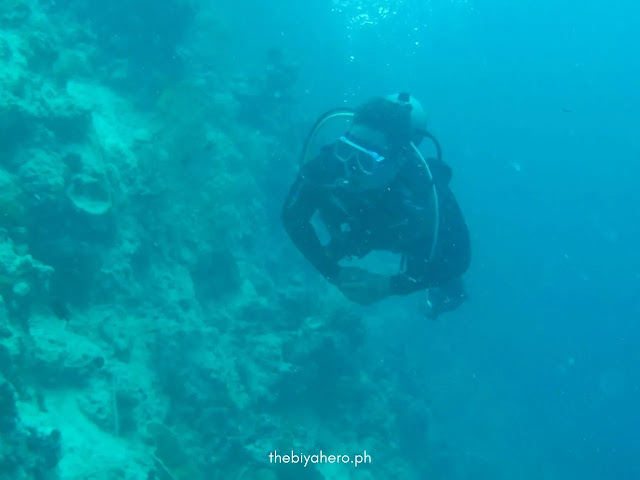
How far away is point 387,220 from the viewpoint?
412 cm

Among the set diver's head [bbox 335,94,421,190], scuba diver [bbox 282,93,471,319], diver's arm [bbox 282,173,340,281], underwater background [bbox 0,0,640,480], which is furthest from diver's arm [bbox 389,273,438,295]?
underwater background [bbox 0,0,640,480]

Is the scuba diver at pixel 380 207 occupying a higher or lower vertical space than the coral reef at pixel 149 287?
higher

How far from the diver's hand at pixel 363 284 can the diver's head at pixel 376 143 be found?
0.79m

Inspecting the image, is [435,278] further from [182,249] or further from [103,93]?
[103,93]

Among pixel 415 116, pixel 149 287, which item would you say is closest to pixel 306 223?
pixel 415 116

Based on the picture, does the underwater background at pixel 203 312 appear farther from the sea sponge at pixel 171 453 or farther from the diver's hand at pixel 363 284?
the diver's hand at pixel 363 284

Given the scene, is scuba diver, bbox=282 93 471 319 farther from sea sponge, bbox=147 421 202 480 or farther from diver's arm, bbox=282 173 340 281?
sea sponge, bbox=147 421 202 480

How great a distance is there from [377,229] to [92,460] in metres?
4.33

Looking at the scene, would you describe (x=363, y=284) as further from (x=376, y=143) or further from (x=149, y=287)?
(x=149, y=287)

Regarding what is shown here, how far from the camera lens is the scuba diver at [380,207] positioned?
13.5 ft

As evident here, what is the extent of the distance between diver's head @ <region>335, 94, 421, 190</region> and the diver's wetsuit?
0.09 metres

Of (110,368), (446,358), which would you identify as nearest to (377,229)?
(110,368)

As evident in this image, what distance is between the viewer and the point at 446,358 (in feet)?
70.0

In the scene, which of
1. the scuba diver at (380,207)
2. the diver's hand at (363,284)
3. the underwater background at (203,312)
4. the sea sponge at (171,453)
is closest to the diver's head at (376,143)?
the scuba diver at (380,207)
